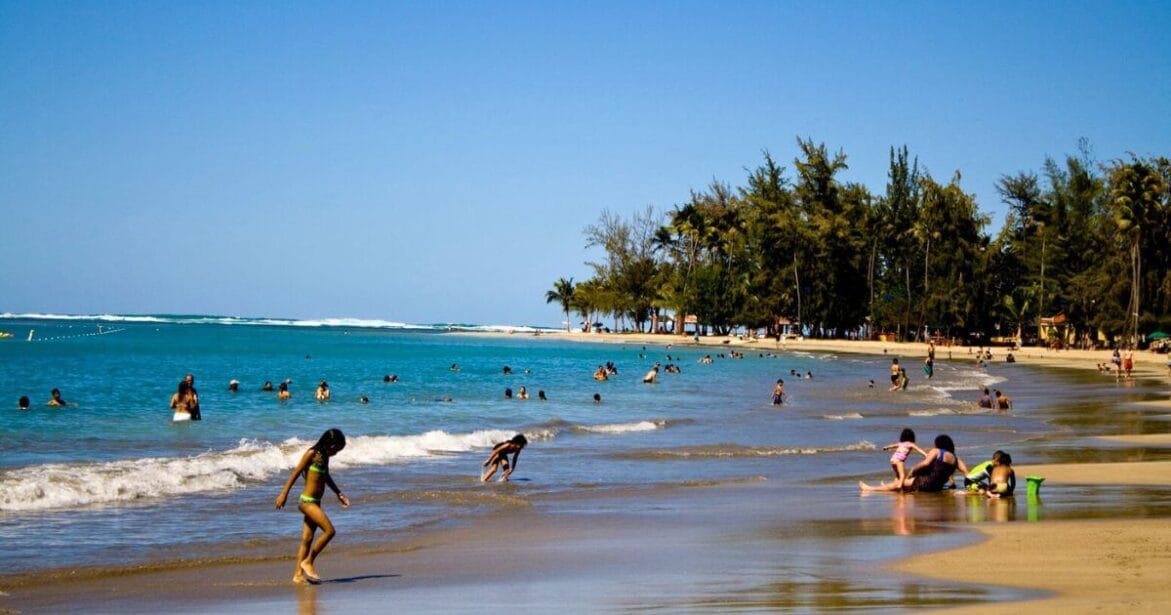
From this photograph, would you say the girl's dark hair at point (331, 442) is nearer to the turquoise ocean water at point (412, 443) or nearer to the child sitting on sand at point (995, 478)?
the turquoise ocean water at point (412, 443)

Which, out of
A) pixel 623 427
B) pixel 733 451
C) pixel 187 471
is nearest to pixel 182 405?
pixel 623 427

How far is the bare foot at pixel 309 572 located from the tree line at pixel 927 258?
7012 cm

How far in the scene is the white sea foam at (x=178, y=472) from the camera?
661 inches

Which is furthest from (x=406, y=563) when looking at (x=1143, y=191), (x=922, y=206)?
(x=922, y=206)

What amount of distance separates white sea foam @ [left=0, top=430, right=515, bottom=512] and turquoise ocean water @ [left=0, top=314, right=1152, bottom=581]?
52mm

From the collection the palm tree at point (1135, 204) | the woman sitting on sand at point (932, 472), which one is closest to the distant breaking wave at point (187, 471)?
the woman sitting on sand at point (932, 472)

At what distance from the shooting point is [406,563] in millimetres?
12359

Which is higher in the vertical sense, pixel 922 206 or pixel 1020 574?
pixel 922 206

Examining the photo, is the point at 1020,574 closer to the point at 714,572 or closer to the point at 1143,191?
the point at 714,572

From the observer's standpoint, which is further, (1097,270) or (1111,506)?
(1097,270)

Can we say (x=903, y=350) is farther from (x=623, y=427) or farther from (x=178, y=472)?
(x=178, y=472)

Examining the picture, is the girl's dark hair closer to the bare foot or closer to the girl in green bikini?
the girl in green bikini

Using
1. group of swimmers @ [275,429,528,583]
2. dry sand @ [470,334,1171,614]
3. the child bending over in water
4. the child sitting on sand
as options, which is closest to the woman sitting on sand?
the child bending over in water

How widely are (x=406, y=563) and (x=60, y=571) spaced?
3.51 metres
